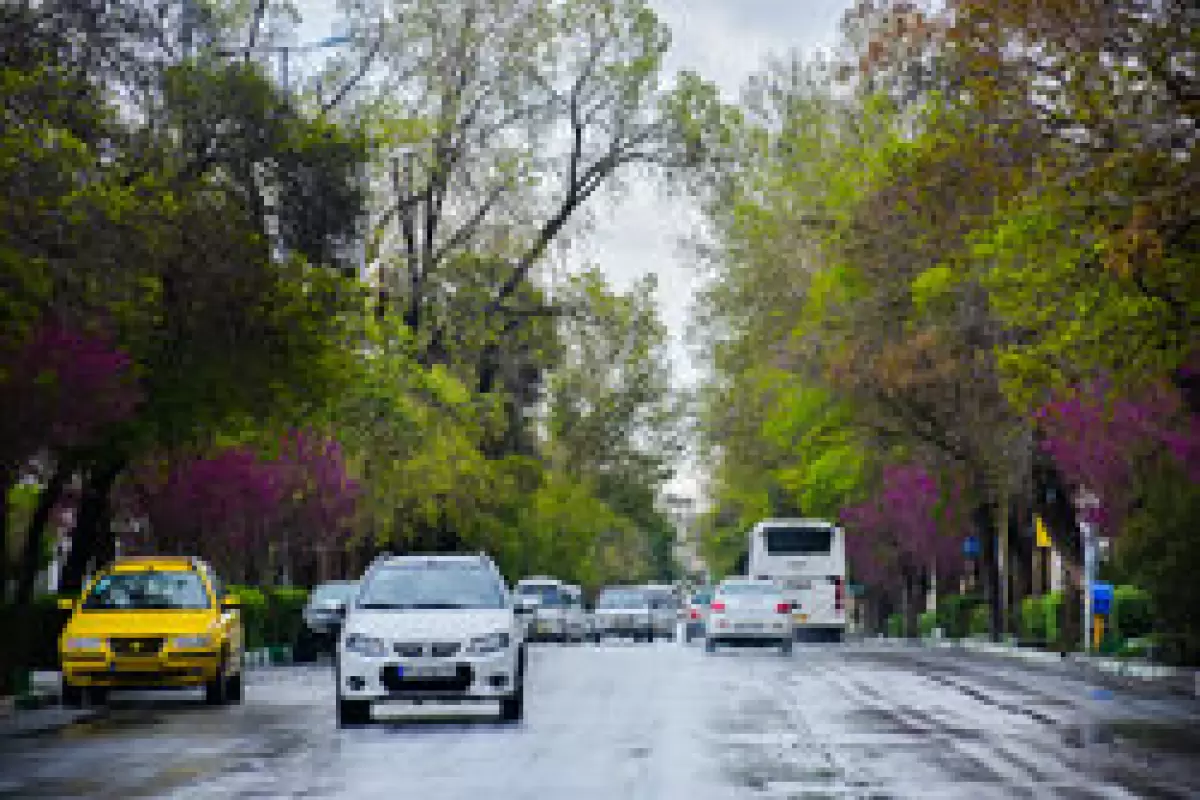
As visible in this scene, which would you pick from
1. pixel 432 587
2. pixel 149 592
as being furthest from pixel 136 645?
pixel 432 587

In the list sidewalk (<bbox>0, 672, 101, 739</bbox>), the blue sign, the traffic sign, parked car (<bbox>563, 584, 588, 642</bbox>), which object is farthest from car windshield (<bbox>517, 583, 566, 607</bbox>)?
sidewalk (<bbox>0, 672, 101, 739</bbox>)

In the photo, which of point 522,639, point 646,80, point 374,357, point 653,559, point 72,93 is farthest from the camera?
point 653,559

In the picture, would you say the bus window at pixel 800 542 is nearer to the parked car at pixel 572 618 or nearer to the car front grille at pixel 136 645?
the parked car at pixel 572 618

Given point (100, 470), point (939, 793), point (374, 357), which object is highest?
point (374, 357)

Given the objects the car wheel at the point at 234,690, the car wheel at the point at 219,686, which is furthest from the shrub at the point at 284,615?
the car wheel at the point at 219,686

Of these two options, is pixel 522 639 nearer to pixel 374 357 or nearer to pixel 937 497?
pixel 374 357

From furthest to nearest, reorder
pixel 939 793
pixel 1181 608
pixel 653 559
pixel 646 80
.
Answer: pixel 653 559 < pixel 646 80 < pixel 1181 608 < pixel 939 793

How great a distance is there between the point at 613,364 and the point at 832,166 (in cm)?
2591

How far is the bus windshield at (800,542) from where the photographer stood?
6212 cm

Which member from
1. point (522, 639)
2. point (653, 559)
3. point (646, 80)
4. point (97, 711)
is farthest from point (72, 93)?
point (653, 559)

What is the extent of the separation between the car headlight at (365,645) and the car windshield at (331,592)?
24416 mm

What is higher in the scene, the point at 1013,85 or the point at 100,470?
the point at 1013,85

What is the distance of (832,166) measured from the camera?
191 feet

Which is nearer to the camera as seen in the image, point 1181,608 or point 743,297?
point 1181,608
